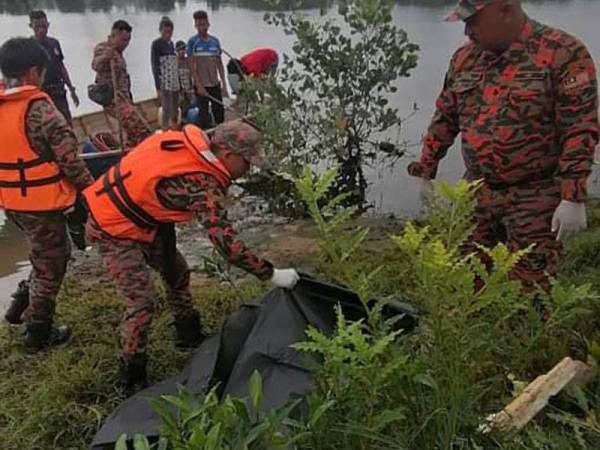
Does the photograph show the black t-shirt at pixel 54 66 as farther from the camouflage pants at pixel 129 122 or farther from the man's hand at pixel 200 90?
the man's hand at pixel 200 90

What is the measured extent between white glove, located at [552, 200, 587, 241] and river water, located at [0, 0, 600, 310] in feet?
13.4

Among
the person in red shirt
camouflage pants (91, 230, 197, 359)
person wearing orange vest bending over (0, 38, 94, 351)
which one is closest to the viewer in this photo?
camouflage pants (91, 230, 197, 359)

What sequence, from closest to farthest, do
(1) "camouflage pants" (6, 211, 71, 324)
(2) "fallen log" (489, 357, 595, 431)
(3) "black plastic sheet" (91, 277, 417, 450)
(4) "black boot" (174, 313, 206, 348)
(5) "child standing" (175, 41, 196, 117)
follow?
(2) "fallen log" (489, 357, 595, 431), (3) "black plastic sheet" (91, 277, 417, 450), (1) "camouflage pants" (6, 211, 71, 324), (4) "black boot" (174, 313, 206, 348), (5) "child standing" (175, 41, 196, 117)

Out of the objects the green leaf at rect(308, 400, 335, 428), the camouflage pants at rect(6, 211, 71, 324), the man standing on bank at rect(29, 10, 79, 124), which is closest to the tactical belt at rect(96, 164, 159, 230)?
the camouflage pants at rect(6, 211, 71, 324)

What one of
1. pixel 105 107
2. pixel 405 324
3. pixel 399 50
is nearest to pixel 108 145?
pixel 105 107

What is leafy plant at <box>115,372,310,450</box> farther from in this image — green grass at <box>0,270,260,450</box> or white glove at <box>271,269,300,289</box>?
green grass at <box>0,270,260,450</box>

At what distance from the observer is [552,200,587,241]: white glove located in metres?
2.77

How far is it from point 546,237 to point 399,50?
457 cm

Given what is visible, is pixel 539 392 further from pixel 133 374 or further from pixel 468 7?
pixel 133 374

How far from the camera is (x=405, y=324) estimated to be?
276cm

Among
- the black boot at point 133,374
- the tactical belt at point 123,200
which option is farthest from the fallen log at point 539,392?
the black boot at point 133,374

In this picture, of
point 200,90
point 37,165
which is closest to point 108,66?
point 200,90

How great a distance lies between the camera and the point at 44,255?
12.3 feet

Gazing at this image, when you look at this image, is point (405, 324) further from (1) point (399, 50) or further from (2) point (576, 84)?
(1) point (399, 50)
